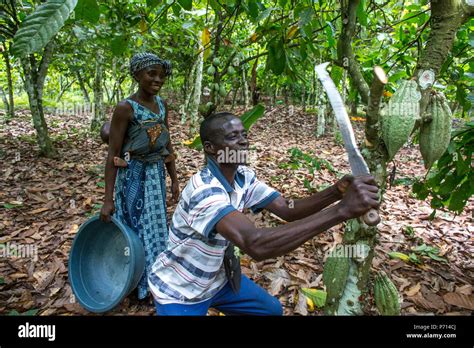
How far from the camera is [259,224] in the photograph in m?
3.17

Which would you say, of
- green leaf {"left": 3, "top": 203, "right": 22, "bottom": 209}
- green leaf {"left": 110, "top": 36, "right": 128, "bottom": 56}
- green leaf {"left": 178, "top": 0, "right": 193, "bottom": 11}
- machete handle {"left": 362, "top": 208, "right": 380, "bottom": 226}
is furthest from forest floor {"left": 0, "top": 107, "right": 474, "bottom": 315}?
green leaf {"left": 178, "top": 0, "right": 193, "bottom": 11}

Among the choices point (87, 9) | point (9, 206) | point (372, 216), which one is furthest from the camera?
point (9, 206)

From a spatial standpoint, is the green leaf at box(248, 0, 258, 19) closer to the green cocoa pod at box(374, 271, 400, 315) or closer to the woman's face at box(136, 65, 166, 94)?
the woman's face at box(136, 65, 166, 94)

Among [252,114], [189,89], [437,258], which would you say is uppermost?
[189,89]

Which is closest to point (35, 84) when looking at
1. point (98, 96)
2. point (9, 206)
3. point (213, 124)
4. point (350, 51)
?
point (9, 206)

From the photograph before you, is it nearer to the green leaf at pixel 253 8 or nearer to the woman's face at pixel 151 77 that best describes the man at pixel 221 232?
the green leaf at pixel 253 8

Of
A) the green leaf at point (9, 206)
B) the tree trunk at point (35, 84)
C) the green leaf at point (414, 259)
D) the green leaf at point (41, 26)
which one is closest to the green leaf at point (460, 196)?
the green leaf at point (414, 259)

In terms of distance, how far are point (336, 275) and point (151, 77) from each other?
1.58 metres

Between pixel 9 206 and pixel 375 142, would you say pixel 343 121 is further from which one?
pixel 9 206

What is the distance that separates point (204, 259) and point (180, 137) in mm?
5769

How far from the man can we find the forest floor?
0.87 meters

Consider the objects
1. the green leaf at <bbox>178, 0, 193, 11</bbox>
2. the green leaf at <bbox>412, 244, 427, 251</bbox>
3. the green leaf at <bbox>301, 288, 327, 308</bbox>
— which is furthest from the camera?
the green leaf at <bbox>412, 244, 427, 251</bbox>

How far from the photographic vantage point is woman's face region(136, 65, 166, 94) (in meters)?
2.14

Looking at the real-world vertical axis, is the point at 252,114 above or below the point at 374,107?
above
